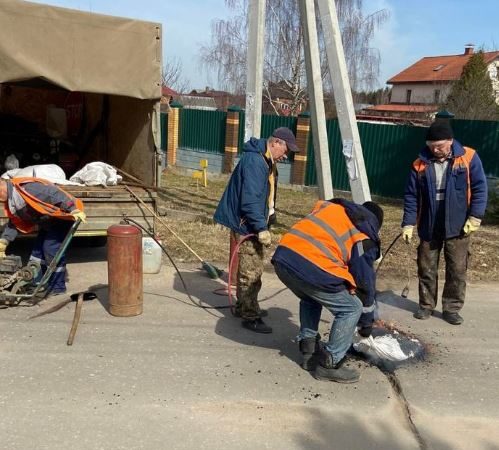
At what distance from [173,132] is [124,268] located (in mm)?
14093

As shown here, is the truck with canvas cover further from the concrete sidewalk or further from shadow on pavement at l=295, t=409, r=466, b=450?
shadow on pavement at l=295, t=409, r=466, b=450

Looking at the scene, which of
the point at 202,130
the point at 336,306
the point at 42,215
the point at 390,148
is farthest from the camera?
the point at 202,130

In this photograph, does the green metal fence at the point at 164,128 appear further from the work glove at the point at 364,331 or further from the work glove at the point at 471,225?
the work glove at the point at 364,331

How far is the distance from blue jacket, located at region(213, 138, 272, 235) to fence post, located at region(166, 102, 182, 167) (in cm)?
1407

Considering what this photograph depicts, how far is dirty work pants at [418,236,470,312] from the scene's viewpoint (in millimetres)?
5113

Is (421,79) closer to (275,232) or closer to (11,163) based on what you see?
(275,232)

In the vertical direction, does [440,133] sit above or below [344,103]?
below

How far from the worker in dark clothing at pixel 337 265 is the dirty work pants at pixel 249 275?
91 centimetres

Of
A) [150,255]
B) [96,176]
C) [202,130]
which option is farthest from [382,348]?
[202,130]

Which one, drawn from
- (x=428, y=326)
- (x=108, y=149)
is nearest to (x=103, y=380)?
(x=428, y=326)

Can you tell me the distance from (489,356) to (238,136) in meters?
13.1

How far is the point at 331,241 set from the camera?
3605mm

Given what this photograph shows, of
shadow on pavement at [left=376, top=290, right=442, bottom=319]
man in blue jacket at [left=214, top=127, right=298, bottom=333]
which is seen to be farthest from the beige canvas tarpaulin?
shadow on pavement at [left=376, top=290, right=442, bottom=319]

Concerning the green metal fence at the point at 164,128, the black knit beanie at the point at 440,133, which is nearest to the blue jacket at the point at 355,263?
the black knit beanie at the point at 440,133
